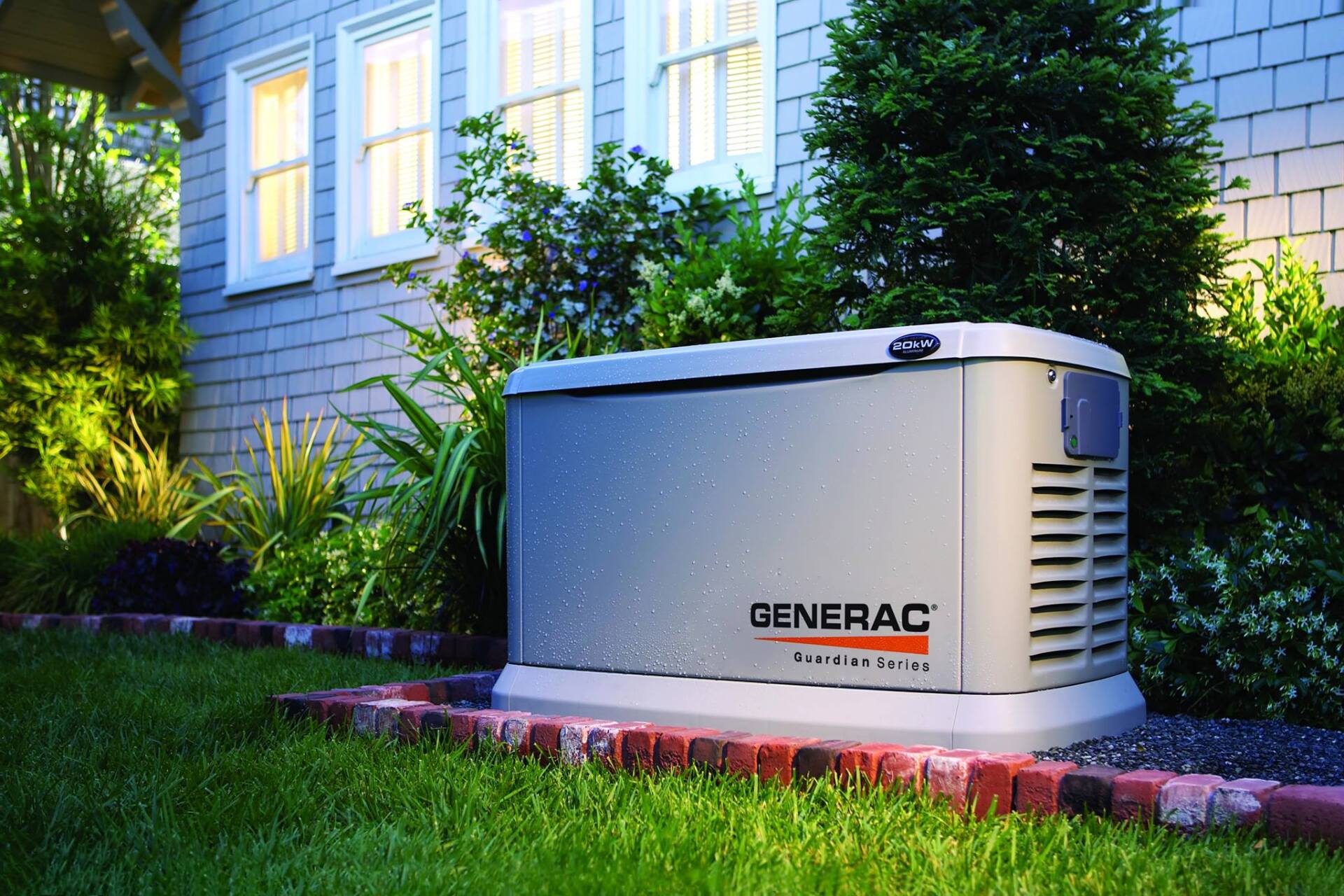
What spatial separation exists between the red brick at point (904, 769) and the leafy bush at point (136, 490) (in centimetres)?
564

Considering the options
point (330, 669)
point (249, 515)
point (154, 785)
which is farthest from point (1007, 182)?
point (249, 515)

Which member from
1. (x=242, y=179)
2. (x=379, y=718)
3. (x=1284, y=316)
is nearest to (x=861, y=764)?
(x=379, y=718)

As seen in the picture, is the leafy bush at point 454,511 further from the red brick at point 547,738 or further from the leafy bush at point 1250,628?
the leafy bush at point 1250,628

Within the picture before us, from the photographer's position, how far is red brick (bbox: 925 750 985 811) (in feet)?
7.02

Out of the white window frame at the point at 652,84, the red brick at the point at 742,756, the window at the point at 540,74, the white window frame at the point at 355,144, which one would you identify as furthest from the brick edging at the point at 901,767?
the white window frame at the point at 355,144

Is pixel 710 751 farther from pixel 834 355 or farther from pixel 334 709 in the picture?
pixel 334 709

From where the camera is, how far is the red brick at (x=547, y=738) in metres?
2.55

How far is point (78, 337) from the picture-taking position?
8.02 meters

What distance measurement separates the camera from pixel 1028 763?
2.15 metres

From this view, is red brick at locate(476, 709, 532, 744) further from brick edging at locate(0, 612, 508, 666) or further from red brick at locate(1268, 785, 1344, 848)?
red brick at locate(1268, 785, 1344, 848)

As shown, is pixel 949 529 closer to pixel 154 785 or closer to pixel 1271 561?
pixel 1271 561

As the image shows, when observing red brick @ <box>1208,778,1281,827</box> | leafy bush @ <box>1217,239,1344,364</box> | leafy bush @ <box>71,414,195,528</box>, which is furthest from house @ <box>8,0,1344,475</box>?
red brick @ <box>1208,778,1281,827</box>

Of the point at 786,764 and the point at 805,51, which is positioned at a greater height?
the point at 805,51

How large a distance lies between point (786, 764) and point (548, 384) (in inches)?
41.9
